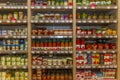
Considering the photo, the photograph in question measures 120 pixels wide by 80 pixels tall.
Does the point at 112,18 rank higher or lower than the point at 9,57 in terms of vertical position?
higher

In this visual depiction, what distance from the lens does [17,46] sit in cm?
478

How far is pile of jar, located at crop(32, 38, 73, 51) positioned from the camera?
474 cm

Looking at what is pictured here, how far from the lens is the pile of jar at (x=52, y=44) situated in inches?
187

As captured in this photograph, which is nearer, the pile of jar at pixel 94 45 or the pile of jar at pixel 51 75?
the pile of jar at pixel 51 75

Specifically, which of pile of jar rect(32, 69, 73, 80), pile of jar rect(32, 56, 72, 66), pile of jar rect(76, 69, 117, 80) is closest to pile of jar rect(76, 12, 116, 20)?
pile of jar rect(32, 56, 72, 66)

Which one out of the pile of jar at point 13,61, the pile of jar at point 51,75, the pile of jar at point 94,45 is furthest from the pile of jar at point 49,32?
the pile of jar at point 51,75

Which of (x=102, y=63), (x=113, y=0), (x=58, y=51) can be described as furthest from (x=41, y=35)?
(x=113, y=0)

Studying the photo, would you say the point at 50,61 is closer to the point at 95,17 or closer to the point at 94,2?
the point at 95,17

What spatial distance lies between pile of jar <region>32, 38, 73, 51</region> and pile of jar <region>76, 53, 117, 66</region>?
14.3 inches

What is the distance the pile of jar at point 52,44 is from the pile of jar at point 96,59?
364 mm

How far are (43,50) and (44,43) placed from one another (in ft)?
0.57

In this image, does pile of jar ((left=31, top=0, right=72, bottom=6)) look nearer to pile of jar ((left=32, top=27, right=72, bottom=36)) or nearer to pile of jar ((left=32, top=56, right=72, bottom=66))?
pile of jar ((left=32, top=27, right=72, bottom=36))

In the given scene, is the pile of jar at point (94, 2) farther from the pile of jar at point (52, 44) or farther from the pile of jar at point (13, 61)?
the pile of jar at point (13, 61)

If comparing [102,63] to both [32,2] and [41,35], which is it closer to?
[41,35]
